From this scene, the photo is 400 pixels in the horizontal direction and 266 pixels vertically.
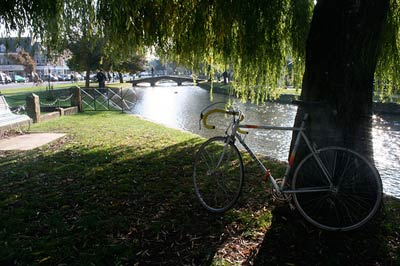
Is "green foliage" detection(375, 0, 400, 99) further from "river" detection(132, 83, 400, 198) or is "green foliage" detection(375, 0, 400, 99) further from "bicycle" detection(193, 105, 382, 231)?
"river" detection(132, 83, 400, 198)

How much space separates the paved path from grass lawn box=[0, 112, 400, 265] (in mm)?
1684

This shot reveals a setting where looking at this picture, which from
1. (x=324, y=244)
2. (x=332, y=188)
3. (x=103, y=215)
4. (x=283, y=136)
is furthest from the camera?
(x=283, y=136)

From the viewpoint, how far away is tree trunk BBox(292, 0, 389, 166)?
10.2ft

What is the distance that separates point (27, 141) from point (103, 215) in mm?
5290

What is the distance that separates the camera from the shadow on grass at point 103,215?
3055 mm

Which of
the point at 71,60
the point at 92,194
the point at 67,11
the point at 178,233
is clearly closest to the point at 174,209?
the point at 178,233

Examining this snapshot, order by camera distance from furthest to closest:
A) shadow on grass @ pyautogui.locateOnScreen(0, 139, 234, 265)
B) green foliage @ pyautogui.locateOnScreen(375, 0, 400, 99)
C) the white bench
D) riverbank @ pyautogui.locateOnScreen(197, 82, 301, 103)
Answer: the white bench, riverbank @ pyautogui.locateOnScreen(197, 82, 301, 103), green foliage @ pyautogui.locateOnScreen(375, 0, 400, 99), shadow on grass @ pyautogui.locateOnScreen(0, 139, 234, 265)

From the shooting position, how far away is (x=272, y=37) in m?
5.00

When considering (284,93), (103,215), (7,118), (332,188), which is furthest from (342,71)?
(284,93)

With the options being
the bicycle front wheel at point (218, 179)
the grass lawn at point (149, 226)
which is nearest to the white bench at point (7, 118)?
the grass lawn at point (149, 226)

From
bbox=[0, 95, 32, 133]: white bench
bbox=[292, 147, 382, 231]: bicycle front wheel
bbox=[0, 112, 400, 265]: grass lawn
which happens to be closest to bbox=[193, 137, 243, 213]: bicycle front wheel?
bbox=[0, 112, 400, 265]: grass lawn

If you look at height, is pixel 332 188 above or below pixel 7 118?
above

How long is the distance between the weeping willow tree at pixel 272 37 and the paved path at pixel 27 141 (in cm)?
388

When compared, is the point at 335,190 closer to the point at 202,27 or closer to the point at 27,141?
the point at 202,27
